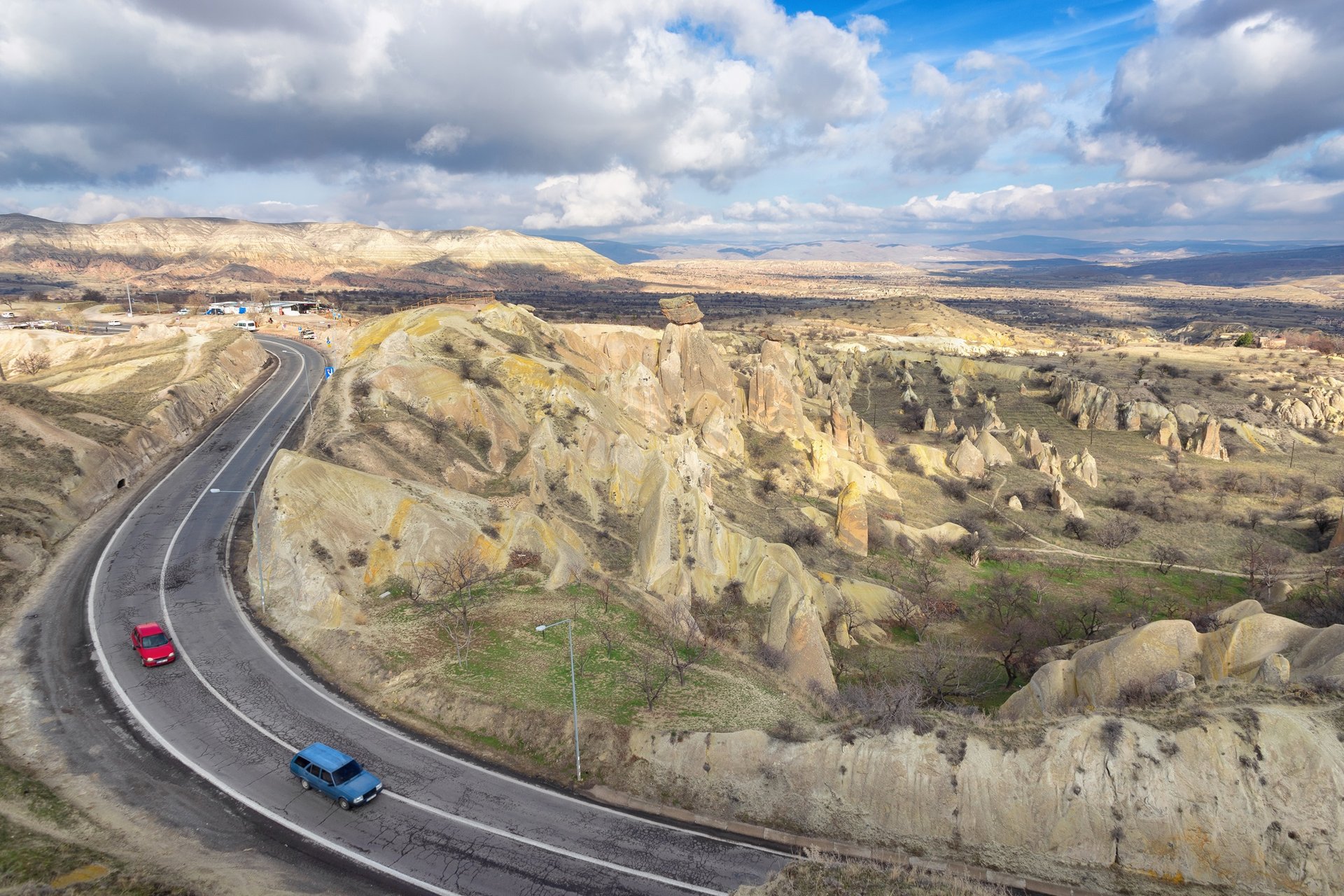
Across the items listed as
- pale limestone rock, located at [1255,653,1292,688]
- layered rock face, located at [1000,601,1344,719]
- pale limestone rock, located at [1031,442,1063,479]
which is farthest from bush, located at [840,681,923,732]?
pale limestone rock, located at [1031,442,1063,479]

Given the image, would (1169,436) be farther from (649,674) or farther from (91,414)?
(91,414)

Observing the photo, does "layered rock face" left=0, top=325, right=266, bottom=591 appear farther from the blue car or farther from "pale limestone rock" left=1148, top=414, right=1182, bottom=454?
"pale limestone rock" left=1148, top=414, right=1182, bottom=454

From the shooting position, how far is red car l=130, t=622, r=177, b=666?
28.3 m

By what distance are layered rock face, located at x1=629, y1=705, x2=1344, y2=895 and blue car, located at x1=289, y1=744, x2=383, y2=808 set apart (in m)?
8.74

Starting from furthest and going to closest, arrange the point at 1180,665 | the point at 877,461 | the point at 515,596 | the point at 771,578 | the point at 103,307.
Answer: the point at 103,307, the point at 877,461, the point at 771,578, the point at 515,596, the point at 1180,665

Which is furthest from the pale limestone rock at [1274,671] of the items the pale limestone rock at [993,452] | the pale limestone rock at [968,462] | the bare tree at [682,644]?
the pale limestone rock at [993,452]

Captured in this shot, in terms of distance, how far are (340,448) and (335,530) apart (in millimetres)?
8638

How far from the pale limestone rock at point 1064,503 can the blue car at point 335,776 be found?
60.7m

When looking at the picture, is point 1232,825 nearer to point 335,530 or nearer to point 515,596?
point 515,596

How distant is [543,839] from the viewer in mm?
20969

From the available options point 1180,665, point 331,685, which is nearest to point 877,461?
point 1180,665

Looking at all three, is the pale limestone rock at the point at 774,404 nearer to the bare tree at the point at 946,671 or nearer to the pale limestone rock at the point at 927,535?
the pale limestone rock at the point at 927,535

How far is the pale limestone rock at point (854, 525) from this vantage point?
2093 inches

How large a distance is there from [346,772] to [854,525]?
3995 centimetres
